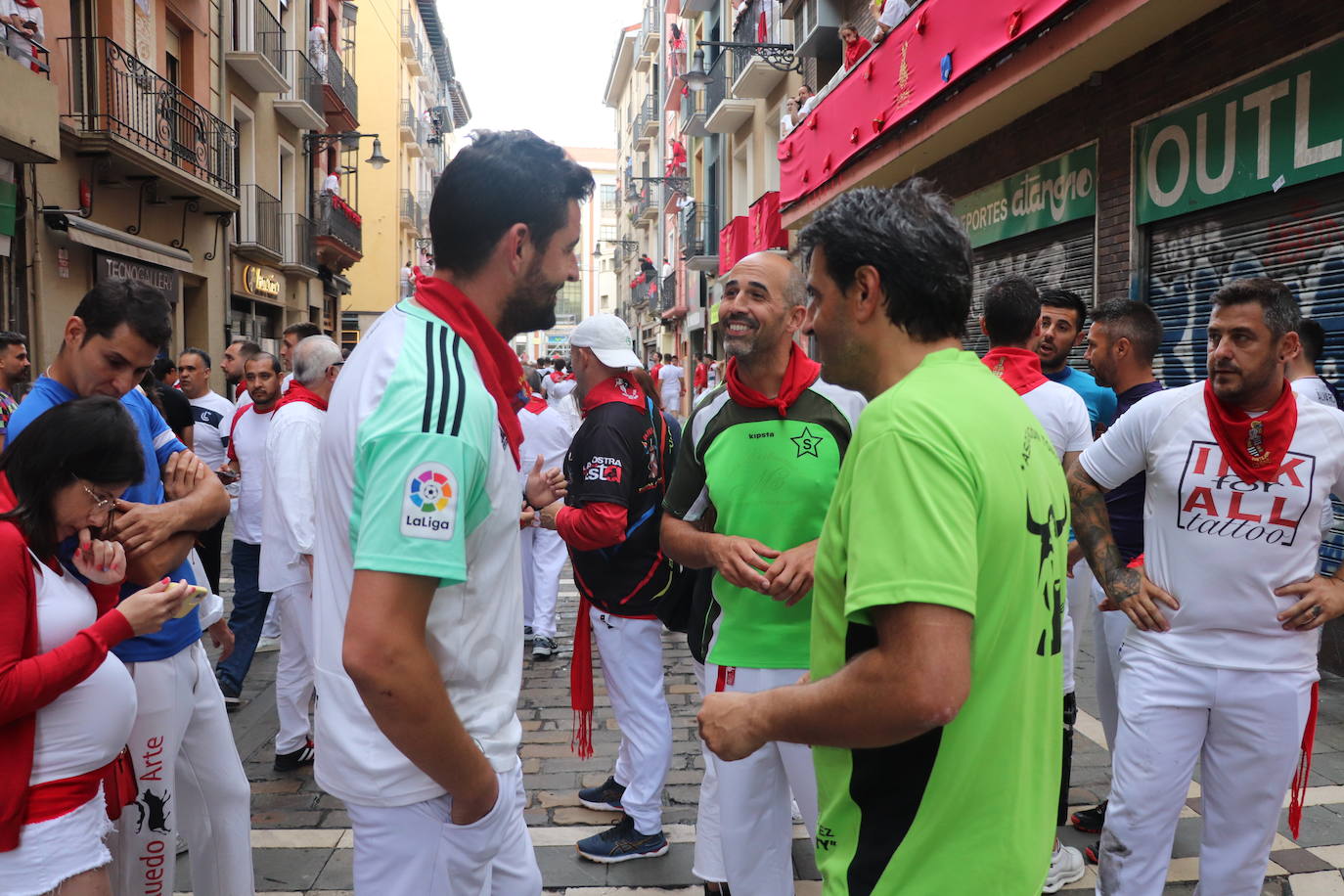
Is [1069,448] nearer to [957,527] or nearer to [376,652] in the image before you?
[957,527]

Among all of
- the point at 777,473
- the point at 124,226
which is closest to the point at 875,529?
the point at 777,473

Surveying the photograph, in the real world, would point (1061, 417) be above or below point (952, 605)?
above

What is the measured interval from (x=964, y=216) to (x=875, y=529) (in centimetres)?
1193

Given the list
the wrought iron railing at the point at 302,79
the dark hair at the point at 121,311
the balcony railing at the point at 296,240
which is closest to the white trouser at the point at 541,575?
the dark hair at the point at 121,311

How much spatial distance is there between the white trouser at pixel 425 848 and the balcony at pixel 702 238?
88.7ft

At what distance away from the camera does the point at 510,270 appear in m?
1.98

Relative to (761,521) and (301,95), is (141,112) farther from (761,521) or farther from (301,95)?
(761,521)

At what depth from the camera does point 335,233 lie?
87.9 feet

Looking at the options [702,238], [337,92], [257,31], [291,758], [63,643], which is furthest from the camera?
[702,238]

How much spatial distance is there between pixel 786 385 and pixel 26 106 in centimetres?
1102

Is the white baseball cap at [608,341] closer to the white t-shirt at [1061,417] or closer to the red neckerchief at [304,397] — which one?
the red neckerchief at [304,397]

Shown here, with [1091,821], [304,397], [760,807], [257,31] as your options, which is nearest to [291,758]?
[304,397]

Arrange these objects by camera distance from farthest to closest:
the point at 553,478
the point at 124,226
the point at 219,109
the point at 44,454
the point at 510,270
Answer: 1. the point at 219,109
2. the point at 124,226
3. the point at 553,478
4. the point at 44,454
5. the point at 510,270

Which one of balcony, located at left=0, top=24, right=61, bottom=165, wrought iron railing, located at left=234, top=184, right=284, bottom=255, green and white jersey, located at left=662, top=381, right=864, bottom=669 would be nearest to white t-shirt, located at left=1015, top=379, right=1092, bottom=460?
green and white jersey, located at left=662, top=381, right=864, bottom=669
